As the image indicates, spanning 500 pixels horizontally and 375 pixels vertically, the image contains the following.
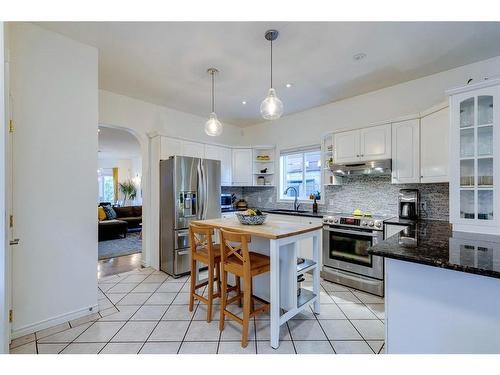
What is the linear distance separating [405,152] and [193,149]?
3.32 metres

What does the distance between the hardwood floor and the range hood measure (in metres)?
3.76

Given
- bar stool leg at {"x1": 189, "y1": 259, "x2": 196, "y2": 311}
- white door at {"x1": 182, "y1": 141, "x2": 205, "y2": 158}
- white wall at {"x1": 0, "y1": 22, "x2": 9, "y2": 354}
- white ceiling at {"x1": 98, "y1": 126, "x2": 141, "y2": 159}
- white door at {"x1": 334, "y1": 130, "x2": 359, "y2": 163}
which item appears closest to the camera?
white wall at {"x1": 0, "y1": 22, "x2": 9, "y2": 354}

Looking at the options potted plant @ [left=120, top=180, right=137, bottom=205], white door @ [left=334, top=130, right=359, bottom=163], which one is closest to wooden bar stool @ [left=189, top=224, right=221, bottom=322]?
white door @ [left=334, top=130, right=359, bottom=163]

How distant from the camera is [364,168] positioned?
3.34 metres

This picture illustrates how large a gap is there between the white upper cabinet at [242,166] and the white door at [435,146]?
9.80ft

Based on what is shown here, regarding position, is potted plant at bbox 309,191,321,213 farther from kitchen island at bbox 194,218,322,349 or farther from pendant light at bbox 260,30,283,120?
pendant light at bbox 260,30,283,120

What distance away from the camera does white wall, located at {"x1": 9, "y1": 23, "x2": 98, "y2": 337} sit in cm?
207

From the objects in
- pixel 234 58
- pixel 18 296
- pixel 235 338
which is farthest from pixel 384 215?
pixel 18 296

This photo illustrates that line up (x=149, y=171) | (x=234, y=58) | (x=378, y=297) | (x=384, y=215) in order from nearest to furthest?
1. (x=234, y=58)
2. (x=378, y=297)
3. (x=384, y=215)
4. (x=149, y=171)

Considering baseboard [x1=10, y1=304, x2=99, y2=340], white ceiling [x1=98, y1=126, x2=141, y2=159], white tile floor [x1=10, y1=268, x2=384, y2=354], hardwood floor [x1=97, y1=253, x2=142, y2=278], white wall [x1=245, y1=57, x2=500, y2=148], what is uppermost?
white ceiling [x1=98, y1=126, x2=141, y2=159]

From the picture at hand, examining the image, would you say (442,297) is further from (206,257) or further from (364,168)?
(364,168)
